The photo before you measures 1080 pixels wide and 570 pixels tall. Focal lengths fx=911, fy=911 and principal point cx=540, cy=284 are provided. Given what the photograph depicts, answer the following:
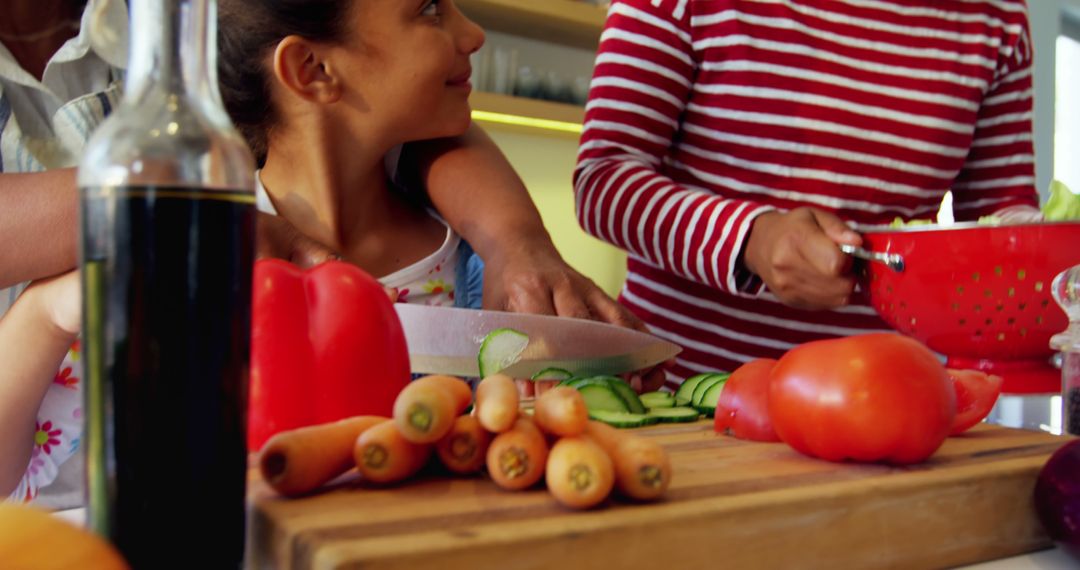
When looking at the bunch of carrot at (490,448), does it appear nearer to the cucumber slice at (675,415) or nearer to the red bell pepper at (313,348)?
the red bell pepper at (313,348)

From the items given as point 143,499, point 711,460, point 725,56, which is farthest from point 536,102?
point 143,499

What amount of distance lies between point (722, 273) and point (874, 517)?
2.15ft

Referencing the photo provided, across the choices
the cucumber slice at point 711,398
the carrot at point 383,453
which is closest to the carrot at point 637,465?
the carrot at point 383,453

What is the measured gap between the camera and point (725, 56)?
1.37 m

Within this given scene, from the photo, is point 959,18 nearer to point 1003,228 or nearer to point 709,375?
point 1003,228

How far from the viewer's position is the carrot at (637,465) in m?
0.50

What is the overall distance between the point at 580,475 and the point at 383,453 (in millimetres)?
120

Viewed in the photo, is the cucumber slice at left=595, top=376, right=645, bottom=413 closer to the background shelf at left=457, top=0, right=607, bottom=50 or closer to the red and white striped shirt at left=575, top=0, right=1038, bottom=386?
the red and white striped shirt at left=575, top=0, right=1038, bottom=386

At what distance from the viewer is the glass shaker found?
0.84m

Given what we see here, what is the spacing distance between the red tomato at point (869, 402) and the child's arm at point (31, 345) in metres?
0.61

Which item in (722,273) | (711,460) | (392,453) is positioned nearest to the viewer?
(392,453)

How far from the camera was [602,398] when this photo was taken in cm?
81

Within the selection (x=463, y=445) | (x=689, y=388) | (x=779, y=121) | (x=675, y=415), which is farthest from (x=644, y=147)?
(x=463, y=445)

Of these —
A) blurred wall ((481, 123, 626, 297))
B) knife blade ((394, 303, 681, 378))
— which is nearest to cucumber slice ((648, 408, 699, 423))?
knife blade ((394, 303, 681, 378))
